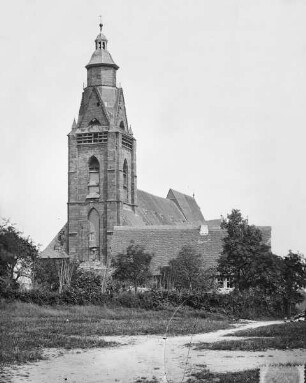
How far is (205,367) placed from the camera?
19672 mm

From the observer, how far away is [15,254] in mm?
76125

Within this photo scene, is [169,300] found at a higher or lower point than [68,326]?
higher

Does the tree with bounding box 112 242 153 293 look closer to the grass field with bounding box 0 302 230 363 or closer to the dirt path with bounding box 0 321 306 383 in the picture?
the grass field with bounding box 0 302 230 363

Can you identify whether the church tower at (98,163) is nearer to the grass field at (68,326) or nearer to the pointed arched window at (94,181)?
the pointed arched window at (94,181)

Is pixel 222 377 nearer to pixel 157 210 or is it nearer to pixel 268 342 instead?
pixel 268 342

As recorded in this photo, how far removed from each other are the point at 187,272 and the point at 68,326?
38.9 meters

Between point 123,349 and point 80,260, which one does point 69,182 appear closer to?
point 80,260

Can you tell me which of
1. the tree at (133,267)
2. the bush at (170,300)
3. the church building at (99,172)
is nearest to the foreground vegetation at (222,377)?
the bush at (170,300)

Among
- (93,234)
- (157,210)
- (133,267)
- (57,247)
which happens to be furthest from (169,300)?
(157,210)

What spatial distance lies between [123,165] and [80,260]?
43.4 ft

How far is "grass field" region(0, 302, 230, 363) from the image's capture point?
24131mm

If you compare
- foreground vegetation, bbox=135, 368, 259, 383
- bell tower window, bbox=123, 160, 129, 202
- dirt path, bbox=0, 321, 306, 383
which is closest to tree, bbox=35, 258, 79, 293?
bell tower window, bbox=123, 160, 129, 202

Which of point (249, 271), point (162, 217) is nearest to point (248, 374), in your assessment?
point (249, 271)

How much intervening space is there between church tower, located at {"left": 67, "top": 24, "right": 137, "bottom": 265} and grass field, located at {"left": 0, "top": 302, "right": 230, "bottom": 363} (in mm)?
48661
